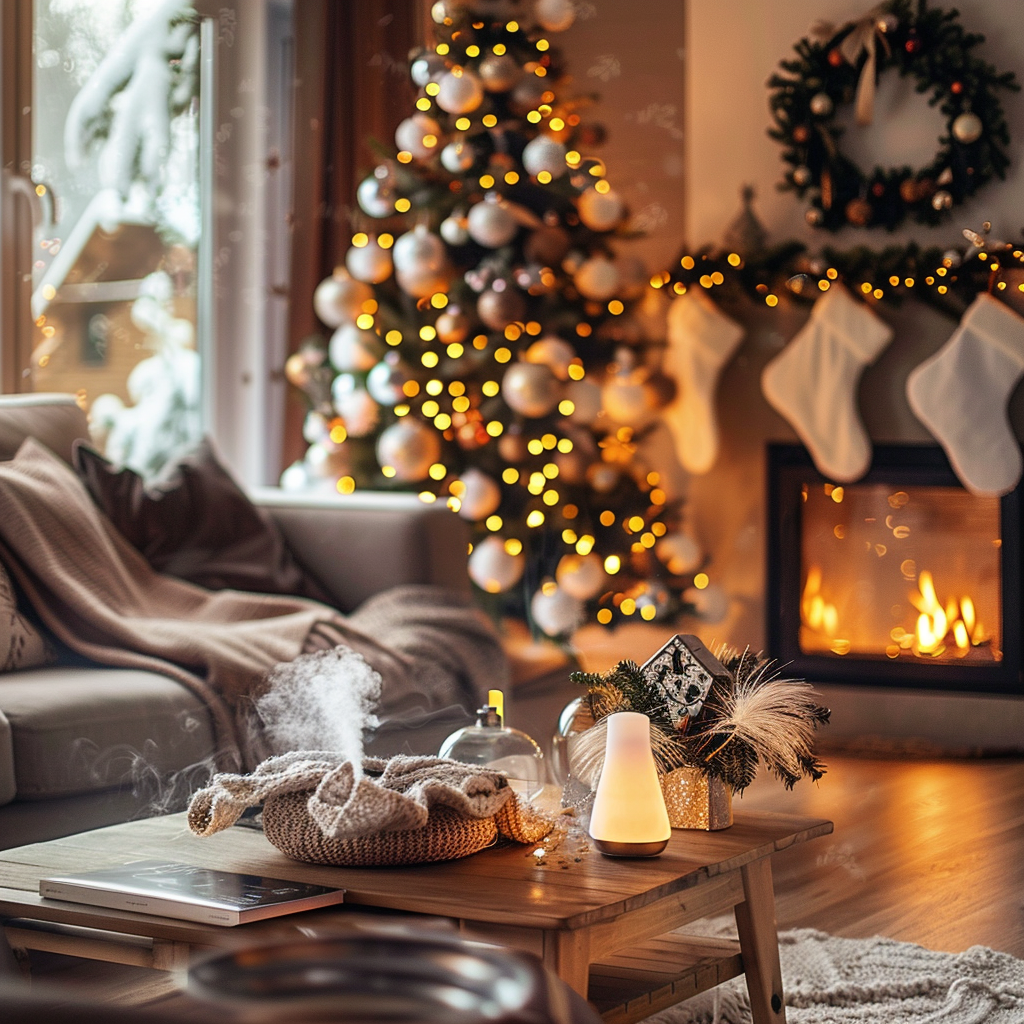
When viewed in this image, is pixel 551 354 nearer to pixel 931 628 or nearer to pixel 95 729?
pixel 931 628

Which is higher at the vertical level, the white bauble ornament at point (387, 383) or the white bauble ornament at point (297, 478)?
the white bauble ornament at point (387, 383)

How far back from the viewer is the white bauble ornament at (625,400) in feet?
13.5

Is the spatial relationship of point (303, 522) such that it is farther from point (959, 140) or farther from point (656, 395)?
point (959, 140)

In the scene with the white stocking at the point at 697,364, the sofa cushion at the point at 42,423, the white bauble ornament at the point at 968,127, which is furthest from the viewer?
the white stocking at the point at 697,364

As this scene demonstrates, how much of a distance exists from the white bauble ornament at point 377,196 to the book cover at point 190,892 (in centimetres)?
284

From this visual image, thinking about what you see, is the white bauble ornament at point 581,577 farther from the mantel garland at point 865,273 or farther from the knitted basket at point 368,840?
the knitted basket at point 368,840

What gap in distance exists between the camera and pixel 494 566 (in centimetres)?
405

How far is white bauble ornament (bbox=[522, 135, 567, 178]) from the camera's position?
157 inches

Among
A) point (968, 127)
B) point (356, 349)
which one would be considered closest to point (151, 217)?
point (356, 349)

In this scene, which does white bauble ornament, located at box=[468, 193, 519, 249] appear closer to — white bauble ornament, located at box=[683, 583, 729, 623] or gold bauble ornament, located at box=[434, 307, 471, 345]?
gold bauble ornament, located at box=[434, 307, 471, 345]

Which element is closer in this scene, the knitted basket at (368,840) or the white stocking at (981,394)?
the knitted basket at (368,840)

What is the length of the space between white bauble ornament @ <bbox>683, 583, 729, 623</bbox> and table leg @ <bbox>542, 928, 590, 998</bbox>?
9.37 feet

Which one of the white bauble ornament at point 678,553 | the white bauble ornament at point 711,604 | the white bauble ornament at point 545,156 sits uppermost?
the white bauble ornament at point 545,156

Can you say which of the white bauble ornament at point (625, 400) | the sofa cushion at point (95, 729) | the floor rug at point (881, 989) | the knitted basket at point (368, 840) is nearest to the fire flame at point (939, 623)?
the white bauble ornament at point (625, 400)
